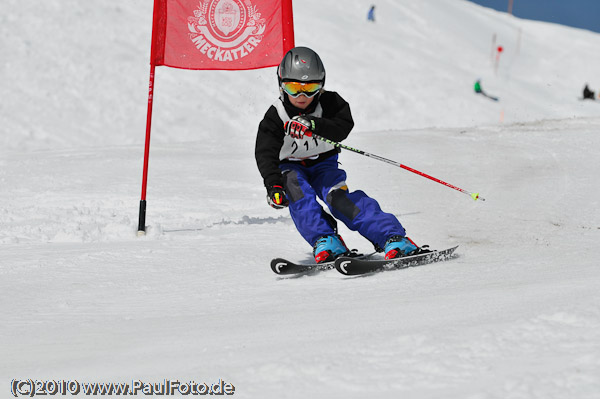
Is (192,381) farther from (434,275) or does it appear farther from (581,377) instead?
(434,275)

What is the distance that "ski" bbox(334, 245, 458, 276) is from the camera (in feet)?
12.4

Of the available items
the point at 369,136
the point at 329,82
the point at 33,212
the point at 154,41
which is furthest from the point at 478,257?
the point at 329,82

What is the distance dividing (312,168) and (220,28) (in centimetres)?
204

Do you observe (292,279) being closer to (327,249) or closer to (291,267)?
(291,267)

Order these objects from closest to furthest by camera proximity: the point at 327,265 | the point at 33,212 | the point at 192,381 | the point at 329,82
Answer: the point at 192,381 → the point at 327,265 → the point at 33,212 → the point at 329,82

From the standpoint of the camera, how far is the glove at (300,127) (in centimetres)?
431

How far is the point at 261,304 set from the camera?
3.33 m

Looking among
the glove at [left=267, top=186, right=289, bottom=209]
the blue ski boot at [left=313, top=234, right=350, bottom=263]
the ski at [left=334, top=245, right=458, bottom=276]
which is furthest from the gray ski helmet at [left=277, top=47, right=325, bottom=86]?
the ski at [left=334, top=245, right=458, bottom=276]

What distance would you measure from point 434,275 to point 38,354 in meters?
2.11

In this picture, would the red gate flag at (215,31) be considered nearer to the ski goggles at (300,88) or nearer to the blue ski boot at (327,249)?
the ski goggles at (300,88)

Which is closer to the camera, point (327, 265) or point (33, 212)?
point (327, 265)

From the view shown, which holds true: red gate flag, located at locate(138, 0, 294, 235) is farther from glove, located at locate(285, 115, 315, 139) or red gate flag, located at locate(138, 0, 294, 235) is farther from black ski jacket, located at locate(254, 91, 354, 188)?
glove, located at locate(285, 115, 315, 139)

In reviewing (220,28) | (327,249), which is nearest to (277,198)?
(327,249)

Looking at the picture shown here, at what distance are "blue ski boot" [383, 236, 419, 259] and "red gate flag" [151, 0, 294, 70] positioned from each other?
2.60 m
